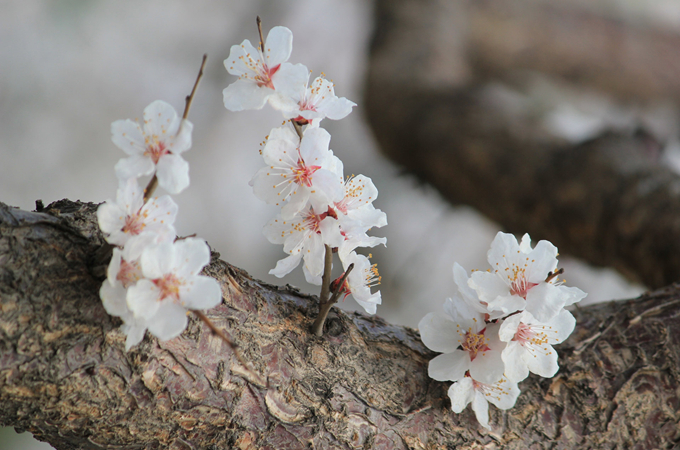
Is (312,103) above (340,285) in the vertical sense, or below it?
above

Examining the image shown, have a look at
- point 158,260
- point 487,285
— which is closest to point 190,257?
point 158,260

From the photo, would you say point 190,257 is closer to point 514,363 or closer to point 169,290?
point 169,290

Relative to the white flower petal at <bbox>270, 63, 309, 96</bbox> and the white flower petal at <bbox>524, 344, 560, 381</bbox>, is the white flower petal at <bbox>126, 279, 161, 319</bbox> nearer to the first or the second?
the white flower petal at <bbox>270, 63, 309, 96</bbox>

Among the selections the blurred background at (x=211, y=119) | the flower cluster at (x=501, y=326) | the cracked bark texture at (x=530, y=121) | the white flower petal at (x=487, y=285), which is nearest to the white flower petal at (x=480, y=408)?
the flower cluster at (x=501, y=326)

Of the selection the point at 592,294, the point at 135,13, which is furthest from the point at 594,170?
the point at 135,13

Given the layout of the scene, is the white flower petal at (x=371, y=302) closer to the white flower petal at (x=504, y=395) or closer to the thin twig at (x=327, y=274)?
the thin twig at (x=327, y=274)

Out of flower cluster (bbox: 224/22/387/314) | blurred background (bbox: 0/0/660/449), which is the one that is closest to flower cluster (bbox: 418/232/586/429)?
flower cluster (bbox: 224/22/387/314)
